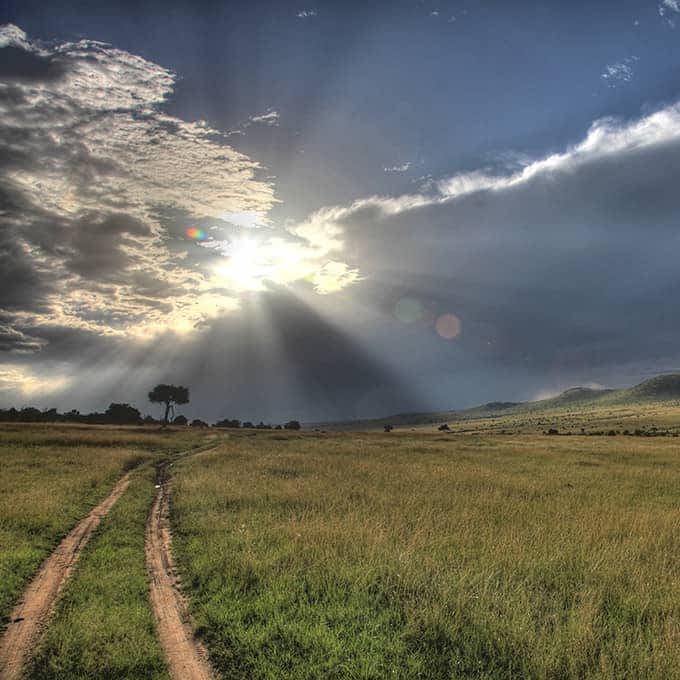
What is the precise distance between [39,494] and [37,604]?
12079 mm

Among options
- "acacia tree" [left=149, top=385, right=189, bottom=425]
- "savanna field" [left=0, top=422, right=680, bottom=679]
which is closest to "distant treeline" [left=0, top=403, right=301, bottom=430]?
A: "acacia tree" [left=149, top=385, right=189, bottom=425]

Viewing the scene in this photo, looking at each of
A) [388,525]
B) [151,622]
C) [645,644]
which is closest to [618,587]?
[645,644]

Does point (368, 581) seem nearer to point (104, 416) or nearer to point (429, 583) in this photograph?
point (429, 583)

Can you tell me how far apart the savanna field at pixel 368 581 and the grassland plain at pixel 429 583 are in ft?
0.14

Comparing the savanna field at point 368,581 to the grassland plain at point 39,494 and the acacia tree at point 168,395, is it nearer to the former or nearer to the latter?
the grassland plain at point 39,494

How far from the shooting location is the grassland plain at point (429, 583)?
732 cm

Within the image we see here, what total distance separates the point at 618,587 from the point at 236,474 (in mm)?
21477

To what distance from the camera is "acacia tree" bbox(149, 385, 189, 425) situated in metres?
149

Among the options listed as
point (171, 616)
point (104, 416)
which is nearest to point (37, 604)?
point (171, 616)

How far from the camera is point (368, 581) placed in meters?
10.1

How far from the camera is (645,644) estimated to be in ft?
26.3

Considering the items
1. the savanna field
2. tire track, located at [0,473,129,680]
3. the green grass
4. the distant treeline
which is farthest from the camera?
the distant treeline

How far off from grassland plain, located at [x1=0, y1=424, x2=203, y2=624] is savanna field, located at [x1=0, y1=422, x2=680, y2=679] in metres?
0.10

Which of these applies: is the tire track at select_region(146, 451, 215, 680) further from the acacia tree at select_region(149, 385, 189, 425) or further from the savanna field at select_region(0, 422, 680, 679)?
the acacia tree at select_region(149, 385, 189, 425)
